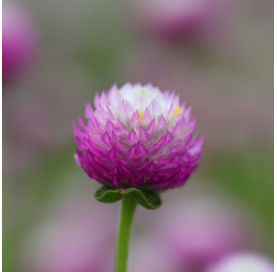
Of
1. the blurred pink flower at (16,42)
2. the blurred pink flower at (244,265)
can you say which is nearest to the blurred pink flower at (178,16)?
the blurred pink flower at (16,42)

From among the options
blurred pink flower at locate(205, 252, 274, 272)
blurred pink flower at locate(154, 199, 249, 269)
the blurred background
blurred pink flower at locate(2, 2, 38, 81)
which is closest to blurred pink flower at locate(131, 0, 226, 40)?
the blurred background

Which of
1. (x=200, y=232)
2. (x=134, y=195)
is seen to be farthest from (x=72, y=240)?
(x=134, y=195)

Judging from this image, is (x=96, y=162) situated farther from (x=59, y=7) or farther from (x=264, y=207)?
(x=59, y=7)

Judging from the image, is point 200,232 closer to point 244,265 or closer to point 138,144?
point 244,265

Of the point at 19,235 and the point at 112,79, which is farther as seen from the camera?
the point at 112,79

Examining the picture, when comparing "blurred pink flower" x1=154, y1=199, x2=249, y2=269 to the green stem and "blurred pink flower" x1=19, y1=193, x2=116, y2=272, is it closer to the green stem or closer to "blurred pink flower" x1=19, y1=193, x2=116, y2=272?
"blurred pink flower" x1=19, y1=193, x2=116, y2=272

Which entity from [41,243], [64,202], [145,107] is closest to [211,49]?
[64,202]

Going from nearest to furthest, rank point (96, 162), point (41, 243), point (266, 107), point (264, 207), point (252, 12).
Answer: point (96, 162), point (41, 243), point (264, 207), point (266, 107), point (252, 12)
